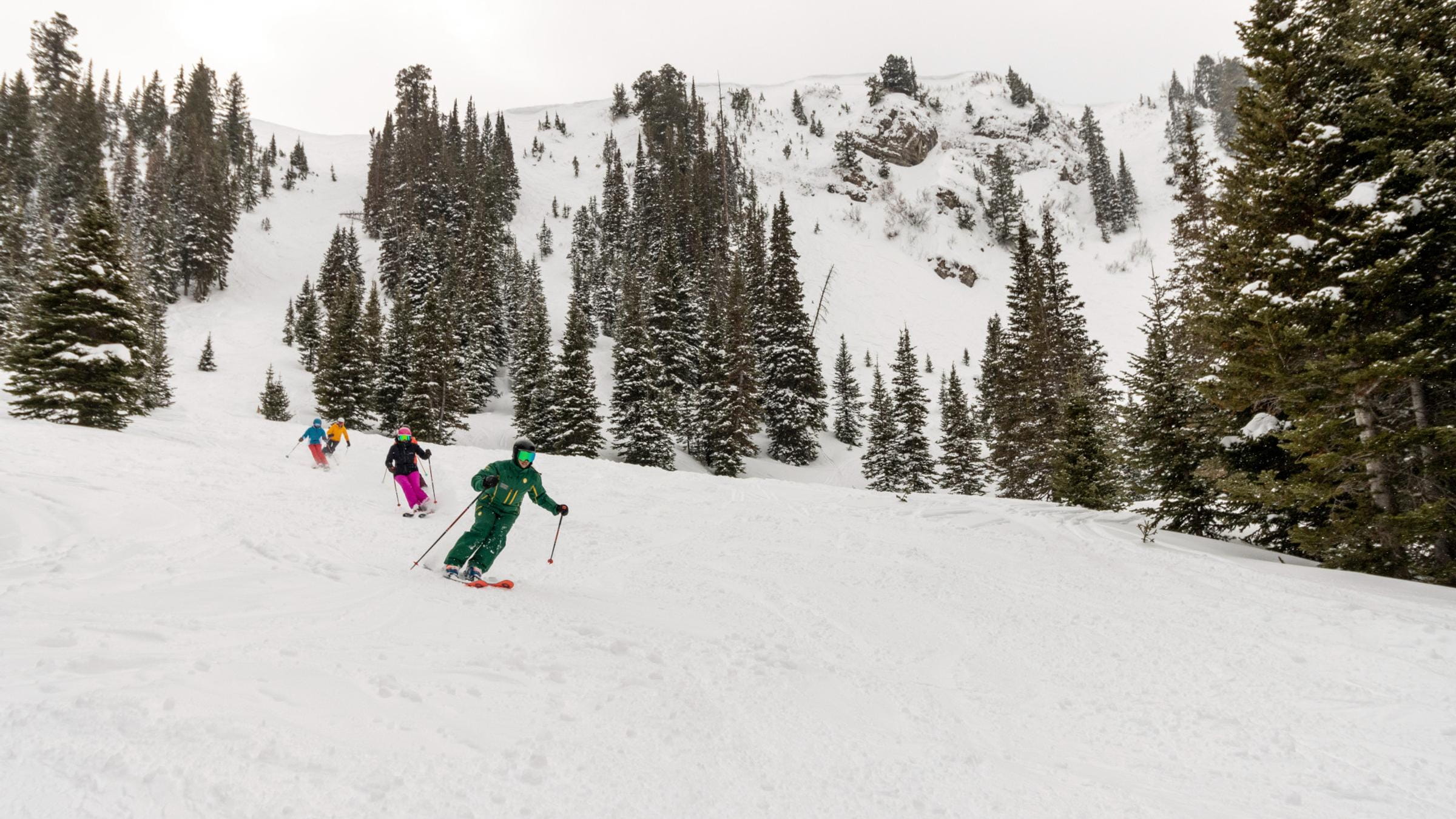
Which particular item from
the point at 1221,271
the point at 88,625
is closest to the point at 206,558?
the point at 88,625

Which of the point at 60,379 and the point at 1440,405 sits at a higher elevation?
the point at 60,379

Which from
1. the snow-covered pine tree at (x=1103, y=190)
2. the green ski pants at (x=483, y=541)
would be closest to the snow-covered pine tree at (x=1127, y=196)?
the snow-covered pine tree at (x=1103, y=190)

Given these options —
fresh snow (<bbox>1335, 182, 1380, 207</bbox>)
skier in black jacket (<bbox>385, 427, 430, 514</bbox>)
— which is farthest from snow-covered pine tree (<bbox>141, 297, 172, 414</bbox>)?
fresh snow (<bbox>1335, 182, 1380, 207</bbox>)

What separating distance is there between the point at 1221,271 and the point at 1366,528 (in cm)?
478

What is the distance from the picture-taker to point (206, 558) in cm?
663

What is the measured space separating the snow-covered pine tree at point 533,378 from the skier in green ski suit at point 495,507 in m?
23.0

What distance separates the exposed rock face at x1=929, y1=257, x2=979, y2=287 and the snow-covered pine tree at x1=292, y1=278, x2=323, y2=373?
7775cm

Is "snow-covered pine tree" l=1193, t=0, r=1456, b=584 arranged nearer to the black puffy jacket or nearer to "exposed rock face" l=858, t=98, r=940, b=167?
the black puffy jacket

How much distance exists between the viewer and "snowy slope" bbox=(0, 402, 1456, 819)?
→ 10.4ft

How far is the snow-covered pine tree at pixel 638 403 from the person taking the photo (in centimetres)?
3009

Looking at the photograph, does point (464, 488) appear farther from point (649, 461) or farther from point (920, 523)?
point (649, 461)

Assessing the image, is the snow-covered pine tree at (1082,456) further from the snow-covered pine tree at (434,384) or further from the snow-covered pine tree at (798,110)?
the snow-covered pine tree at (798,110)

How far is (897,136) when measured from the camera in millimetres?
117812

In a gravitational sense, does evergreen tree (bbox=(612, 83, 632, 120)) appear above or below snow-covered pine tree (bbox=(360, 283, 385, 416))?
above
